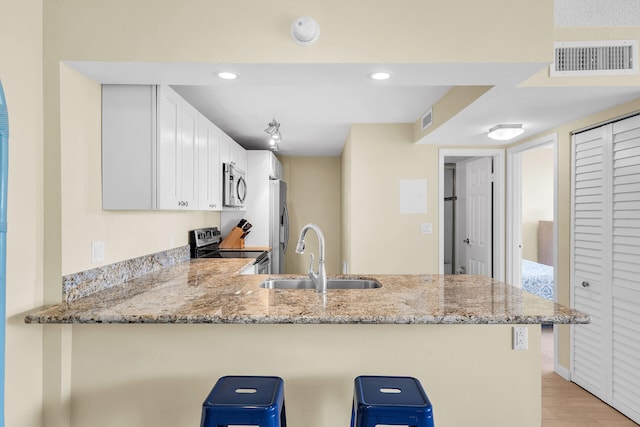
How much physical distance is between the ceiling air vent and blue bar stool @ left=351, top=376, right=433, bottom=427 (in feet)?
6.71

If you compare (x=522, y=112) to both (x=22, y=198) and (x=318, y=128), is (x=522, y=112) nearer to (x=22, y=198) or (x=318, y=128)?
(x=318, y=128)

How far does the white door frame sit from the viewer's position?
13.6ft

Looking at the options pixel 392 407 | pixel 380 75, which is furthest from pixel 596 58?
pixel 392 407

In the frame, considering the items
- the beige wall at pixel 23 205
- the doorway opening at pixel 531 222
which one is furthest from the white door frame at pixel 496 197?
the beige wall at pixel 23 205

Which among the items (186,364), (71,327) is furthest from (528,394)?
(71,327)

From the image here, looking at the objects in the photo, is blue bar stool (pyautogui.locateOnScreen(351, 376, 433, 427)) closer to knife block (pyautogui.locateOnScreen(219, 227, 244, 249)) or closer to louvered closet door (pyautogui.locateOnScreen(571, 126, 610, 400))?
louvered closet door (pyautogui.locateOnScreen(571, 126, 610, 400))

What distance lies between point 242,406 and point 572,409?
2604mm

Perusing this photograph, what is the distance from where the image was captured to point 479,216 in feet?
14.8

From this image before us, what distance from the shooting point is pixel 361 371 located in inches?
68.3

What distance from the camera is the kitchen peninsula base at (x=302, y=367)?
1725 mm

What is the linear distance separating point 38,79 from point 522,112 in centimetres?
305

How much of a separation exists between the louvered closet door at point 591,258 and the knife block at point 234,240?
3.40 meters

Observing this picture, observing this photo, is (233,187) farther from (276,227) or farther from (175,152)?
(175,152)

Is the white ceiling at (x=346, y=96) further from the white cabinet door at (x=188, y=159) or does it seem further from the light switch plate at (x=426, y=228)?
the light switch plate at (x=426, y=228)
